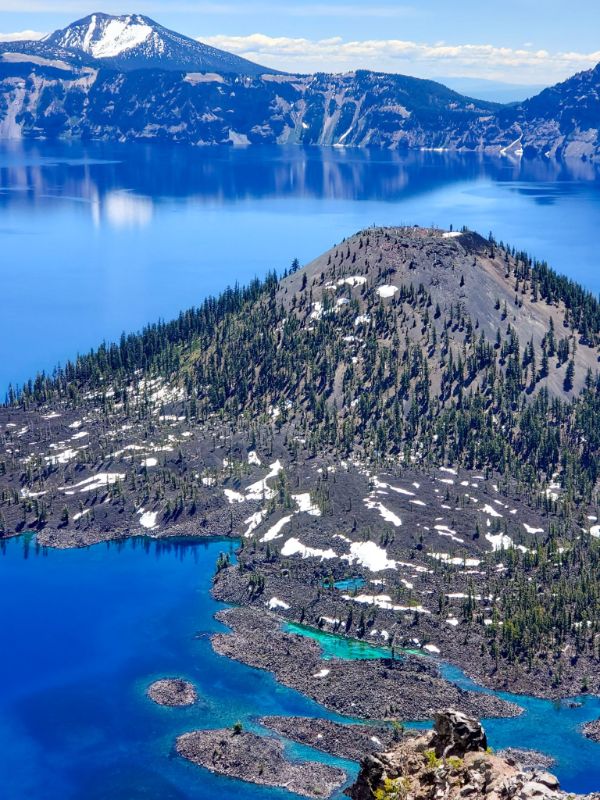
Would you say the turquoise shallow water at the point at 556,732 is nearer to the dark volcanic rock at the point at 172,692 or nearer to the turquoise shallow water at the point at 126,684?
the turquoise shallow water at the point at 126,684

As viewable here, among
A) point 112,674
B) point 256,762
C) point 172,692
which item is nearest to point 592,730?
point 256,762

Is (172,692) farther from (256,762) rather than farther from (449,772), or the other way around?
(449,772)

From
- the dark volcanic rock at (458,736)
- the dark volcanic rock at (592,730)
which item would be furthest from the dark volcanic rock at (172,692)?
the dark volcanic rock at (458,736)

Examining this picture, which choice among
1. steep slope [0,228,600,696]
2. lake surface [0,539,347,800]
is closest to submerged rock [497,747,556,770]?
steep slope [0,228,600,696]

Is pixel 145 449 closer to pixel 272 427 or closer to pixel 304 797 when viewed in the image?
pixel 272 427

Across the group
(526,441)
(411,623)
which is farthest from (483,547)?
(526,441)

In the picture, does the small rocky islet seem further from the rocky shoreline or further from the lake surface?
the rocky shoreline
